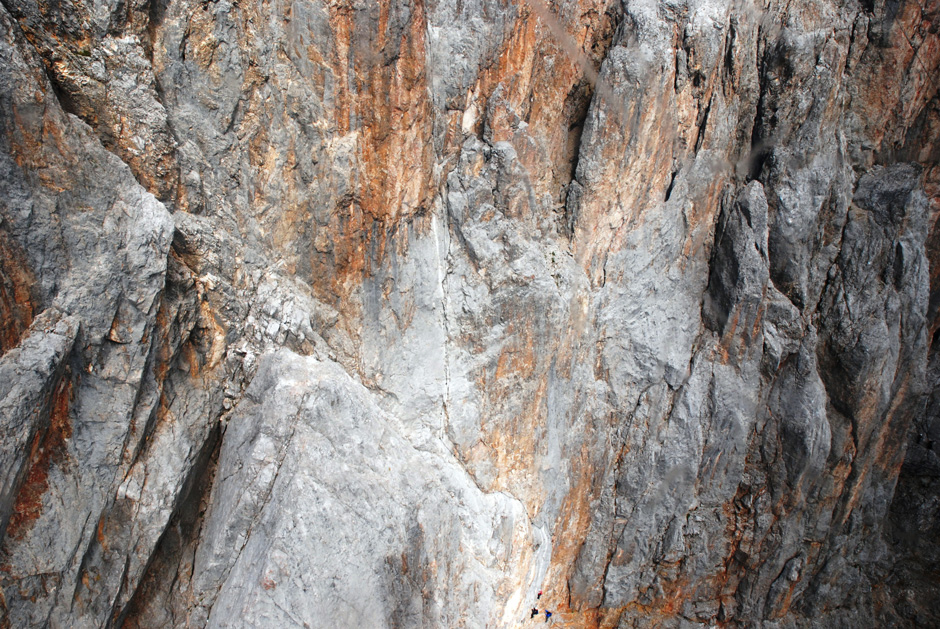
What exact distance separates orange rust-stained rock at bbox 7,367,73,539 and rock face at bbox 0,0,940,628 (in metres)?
0.04

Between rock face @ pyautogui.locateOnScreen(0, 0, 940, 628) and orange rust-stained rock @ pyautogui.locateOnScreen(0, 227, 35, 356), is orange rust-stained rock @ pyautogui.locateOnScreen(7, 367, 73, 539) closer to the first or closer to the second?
rock face @ pyautogui.locateOnScreen(0, 0, 940, 628)

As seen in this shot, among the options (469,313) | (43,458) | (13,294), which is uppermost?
(469,313)

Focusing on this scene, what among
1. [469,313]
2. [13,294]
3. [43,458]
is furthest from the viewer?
[469,313]

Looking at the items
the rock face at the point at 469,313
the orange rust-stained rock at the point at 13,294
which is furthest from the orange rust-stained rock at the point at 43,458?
the orange rust-stained rock at the point at 13,294

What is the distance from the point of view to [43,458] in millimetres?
6738

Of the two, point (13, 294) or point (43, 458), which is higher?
point (13, 294)

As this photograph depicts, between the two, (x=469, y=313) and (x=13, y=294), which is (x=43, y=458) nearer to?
(x=13, y=294)

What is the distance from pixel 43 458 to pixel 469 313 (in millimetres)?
7058

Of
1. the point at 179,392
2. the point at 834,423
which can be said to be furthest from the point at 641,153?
the point at 179,392

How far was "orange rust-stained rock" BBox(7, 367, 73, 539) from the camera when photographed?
6477 millimetres

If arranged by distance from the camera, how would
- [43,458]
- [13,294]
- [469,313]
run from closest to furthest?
[13,294] → [43,458] → [469,313]

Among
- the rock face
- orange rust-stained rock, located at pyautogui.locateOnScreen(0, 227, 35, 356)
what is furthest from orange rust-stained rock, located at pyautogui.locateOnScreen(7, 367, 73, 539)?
orange rust-stained rock, located at pyautogui.locateOnScreen(0, 227, 35, 356)

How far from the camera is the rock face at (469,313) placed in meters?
7.19

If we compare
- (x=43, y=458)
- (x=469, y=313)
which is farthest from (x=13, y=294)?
(x=469, y=313)
